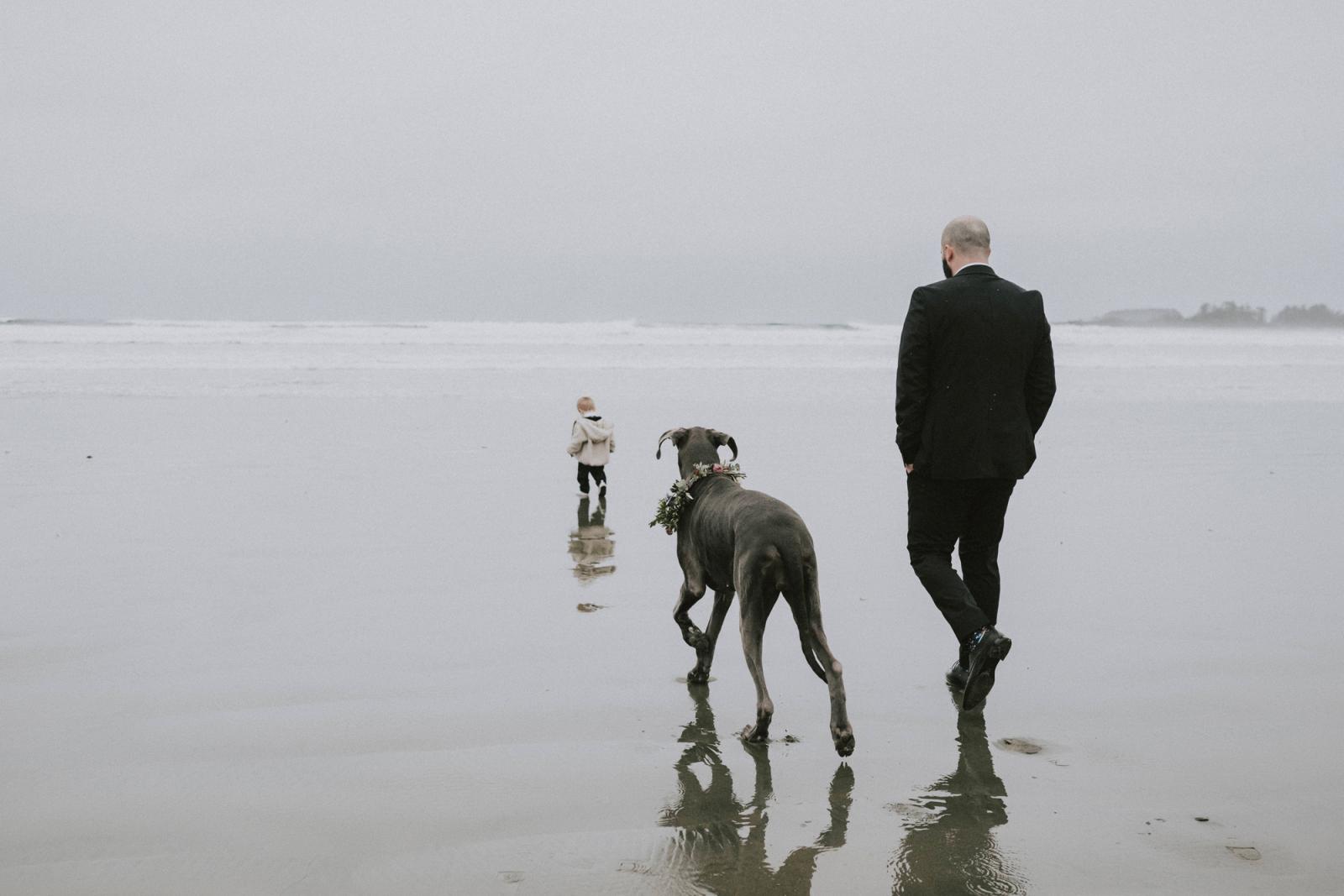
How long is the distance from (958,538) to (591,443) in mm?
5353

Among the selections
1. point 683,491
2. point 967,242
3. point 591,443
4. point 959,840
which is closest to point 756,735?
point 959,840

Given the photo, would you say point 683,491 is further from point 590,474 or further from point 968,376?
point 590,474

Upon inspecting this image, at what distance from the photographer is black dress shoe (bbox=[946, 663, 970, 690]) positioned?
5012 millimetres

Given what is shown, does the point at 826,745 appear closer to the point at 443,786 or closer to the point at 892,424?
the point at 443,786

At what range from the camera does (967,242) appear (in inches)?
196

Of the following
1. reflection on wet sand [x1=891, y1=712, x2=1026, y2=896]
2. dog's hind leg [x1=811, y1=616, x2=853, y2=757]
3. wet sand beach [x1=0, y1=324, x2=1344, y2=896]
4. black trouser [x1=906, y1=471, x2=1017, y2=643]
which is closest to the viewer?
reflection on wet sand [x1=891, y1=712, x2=1026, y2=896]

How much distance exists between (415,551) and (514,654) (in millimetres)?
2394

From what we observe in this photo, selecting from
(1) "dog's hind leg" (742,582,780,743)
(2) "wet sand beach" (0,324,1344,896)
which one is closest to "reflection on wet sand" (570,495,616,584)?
A: (2) "wet sand beach" (0,324,1344,896)

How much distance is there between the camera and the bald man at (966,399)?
4773 millimetres

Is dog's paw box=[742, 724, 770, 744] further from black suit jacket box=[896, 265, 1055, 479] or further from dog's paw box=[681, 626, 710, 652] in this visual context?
black suit jacket box=[896, 265, 1055, 479]

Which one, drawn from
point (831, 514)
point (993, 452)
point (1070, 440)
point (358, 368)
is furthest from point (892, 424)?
point (358, 368)

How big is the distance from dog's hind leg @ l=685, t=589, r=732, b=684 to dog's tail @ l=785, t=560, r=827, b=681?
0.62 m

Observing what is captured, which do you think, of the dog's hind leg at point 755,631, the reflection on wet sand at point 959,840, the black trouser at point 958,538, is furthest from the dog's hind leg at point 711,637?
the reflection on wet sand at point 959,840

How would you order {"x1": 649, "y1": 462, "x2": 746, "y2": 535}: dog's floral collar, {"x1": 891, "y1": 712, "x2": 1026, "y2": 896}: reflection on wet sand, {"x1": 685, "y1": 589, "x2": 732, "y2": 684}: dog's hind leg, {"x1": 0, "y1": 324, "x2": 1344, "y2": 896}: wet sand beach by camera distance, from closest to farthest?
1. {"x1": 891, "y1": 712, "x2": 1026, "y2": 896}: reflection on wet sand
2. {"x1": 0, "y1": 324, "x2": 1344, "y2": 896}: wet sand beach
3. {"x1": 685, "y1": 589, "x2": 732, "y2": 684}: dog's hind leg
4. {"x1": 649, "y1": 462, "x2": 746, "y2": 535}: dog's floral collar
